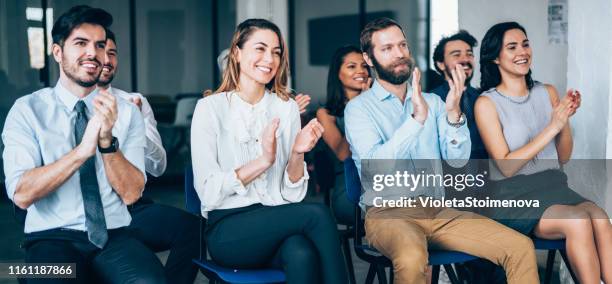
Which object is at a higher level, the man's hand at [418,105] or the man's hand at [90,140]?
the man's hand at [418,105]

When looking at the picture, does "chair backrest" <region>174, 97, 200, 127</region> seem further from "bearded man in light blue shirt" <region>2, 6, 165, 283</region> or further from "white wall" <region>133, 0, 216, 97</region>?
"bearded man in light blue shirt" <region>2, 6, 165, 283</region>

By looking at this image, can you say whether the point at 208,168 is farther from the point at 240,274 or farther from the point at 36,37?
the point at 36,37

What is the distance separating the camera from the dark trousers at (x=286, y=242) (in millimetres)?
2779

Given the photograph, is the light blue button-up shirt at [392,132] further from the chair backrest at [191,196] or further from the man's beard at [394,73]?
the chair backrest at [191,196]

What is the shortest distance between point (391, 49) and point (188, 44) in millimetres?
7142

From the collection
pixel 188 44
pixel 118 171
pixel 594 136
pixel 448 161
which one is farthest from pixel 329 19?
pixel 118 171

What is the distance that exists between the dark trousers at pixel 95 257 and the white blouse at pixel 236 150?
14.2 inches

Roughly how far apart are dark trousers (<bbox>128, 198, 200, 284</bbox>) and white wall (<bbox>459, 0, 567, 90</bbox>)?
3.03m

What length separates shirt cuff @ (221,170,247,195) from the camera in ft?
9.68

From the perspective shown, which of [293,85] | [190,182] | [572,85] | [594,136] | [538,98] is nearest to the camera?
[190,182]

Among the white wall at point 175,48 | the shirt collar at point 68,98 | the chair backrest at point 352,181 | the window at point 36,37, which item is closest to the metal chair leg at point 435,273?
the chair backrest at point 352,181

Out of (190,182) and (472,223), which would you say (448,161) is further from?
(190,182)

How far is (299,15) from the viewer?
9.59 m

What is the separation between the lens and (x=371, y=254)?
3.31m
